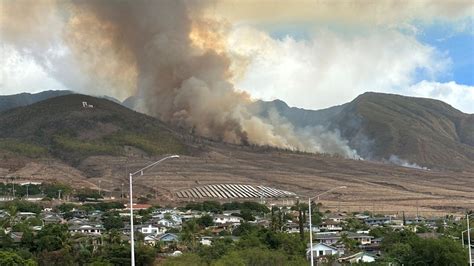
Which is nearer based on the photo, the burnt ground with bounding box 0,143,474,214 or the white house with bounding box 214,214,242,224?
the white house with bounding box 214,214,242,224

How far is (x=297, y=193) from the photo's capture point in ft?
567

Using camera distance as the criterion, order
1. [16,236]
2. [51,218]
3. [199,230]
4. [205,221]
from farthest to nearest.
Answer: [51,218]
[205,221]
[199,230]
[16,236]

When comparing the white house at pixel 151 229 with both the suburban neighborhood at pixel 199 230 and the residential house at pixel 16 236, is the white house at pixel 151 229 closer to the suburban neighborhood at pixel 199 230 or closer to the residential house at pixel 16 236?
the suburban neighborhood at pixel 199 230

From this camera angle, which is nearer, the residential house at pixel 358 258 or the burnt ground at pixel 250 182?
the residential house at pixel 358 258

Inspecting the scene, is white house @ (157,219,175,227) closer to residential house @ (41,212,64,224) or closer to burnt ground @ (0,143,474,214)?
residential house @ (41,212,64,224)

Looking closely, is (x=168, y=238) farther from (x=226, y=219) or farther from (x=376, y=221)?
(x=376, y=221)

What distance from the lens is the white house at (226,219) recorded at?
116 m

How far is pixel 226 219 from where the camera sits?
392 ft

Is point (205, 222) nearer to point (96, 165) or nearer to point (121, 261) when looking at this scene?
point (121, 261)

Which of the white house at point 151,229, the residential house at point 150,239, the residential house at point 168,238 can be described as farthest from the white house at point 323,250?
the white house at point 151,229

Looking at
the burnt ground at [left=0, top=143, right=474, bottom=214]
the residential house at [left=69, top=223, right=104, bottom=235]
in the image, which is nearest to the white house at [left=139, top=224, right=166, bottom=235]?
the residential house at [left=69, top=223, right=104, bottom=235]

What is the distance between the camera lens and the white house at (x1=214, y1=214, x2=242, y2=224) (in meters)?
116

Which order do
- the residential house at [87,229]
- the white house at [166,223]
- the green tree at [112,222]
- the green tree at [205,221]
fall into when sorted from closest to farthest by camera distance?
the residential house at [87,229], the green tree at [112,222], the white house at [166,223], the green tree at [205,221]

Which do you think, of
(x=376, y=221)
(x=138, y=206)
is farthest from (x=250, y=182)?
(x=376, y=221)
